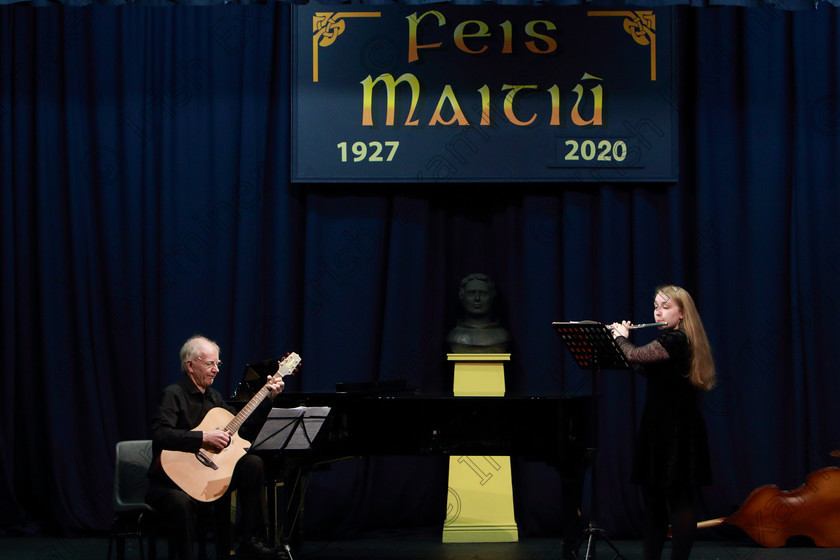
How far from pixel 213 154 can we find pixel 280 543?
268 cm

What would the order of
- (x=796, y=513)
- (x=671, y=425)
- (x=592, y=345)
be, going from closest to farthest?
(x=671, y=425) < (x=592, y=345) < (x=796, y=513)

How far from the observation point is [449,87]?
620 cm

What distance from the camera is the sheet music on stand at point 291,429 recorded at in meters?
4.47

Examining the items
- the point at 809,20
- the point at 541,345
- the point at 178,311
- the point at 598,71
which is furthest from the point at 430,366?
the point at 809,20

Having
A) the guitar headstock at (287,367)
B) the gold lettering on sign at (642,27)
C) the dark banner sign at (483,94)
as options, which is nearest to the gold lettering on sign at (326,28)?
the dark banner sign at (483,94)

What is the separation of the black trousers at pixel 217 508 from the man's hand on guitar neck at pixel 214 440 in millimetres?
203

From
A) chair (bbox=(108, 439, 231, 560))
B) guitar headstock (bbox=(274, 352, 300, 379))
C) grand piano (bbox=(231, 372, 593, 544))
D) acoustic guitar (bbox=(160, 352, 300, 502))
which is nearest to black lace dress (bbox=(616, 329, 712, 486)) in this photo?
grand piano (bbox=(231, 372, 593, 544))

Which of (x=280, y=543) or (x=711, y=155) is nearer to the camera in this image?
(x=280, y=543)

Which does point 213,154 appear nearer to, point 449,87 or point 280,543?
point 449,87

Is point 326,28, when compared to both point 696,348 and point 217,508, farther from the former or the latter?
point 696,348

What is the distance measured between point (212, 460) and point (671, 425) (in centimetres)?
202

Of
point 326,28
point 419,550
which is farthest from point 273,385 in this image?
point 326,28

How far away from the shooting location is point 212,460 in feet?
15.0

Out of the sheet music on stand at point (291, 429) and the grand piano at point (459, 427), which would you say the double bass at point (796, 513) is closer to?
the grand piano at point (459, 427)
